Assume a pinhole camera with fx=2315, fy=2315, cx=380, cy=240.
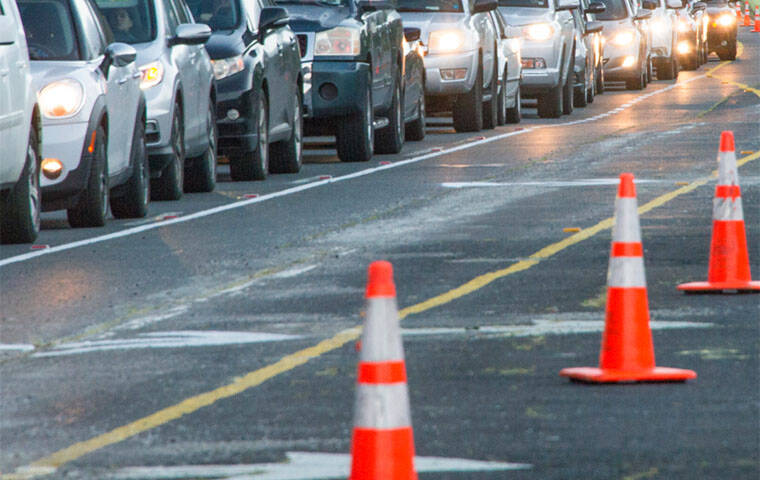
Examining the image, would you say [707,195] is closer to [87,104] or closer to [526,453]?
[87,104]

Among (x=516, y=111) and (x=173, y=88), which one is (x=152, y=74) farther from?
(x=516, y=111)

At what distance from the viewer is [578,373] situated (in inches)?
318

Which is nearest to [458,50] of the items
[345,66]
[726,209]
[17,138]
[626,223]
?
[345,66]

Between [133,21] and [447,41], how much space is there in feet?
32.9

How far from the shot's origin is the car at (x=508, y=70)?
2909 cm

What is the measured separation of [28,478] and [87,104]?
789 centimetres

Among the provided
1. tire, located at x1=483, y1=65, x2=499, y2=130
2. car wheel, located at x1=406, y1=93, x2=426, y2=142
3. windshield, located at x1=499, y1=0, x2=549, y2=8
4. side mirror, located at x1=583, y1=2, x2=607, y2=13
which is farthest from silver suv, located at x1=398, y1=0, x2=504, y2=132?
side mirror, located at x1=583, y1=2, x2=607, y2=13

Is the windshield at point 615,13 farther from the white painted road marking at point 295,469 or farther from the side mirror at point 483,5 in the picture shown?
the white painted road marking at point 295,469

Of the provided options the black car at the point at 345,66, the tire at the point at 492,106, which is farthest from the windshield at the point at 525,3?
the black car at the point at 345,66

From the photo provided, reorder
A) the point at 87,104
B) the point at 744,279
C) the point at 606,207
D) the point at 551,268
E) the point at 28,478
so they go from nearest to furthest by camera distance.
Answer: the point at 28,478 → the point at 744,279 → the point at 551,268 → the point at 87,104 → the point at 606,207

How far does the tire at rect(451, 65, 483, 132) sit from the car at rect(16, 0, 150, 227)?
1218 cm

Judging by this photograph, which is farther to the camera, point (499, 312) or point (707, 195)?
point (707, 195)

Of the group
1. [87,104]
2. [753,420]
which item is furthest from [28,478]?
[87,104]

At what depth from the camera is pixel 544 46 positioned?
104 ft
